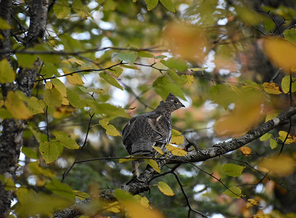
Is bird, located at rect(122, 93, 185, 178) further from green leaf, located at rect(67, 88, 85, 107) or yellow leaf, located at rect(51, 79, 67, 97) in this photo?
yellow leaf, located at rect(51, 79, 67, 97)

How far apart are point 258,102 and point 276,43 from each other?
1.96ft

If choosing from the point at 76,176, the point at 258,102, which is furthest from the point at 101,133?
the point at 258,102

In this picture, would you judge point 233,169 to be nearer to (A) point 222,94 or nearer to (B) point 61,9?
(A) point 222,94

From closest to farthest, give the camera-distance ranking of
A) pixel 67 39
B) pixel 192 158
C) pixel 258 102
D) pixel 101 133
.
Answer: pixel 258 102 < pixel 67 39 < pixel 192 158 < pixel 101 133

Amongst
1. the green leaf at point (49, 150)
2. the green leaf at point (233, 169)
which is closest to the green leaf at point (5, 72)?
the green leaf at point (49, 150)

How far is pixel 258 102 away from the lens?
233 cm

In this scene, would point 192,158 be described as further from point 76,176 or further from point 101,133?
point 101,133

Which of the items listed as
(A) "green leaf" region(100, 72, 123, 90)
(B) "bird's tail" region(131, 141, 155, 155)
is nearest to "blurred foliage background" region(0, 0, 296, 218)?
(A) "green leaf" region(100, 72, 123, 90)


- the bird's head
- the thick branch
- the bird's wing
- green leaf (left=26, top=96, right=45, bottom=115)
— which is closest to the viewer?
green leaf (left=26, top=96, right=45, bottom=115)

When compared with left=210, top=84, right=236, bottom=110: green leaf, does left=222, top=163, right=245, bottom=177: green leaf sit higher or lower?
lower

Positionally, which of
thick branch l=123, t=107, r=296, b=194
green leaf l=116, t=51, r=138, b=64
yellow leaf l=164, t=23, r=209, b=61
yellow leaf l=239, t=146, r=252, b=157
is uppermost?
green leaf l=116, t=51, r=138, b=64

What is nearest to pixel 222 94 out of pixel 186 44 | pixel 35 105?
pixel 186 44

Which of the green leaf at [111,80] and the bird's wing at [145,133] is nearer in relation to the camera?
the green leaf at [111,80]

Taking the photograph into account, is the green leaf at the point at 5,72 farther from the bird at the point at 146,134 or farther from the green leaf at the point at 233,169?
the bird at the point at 146,134
